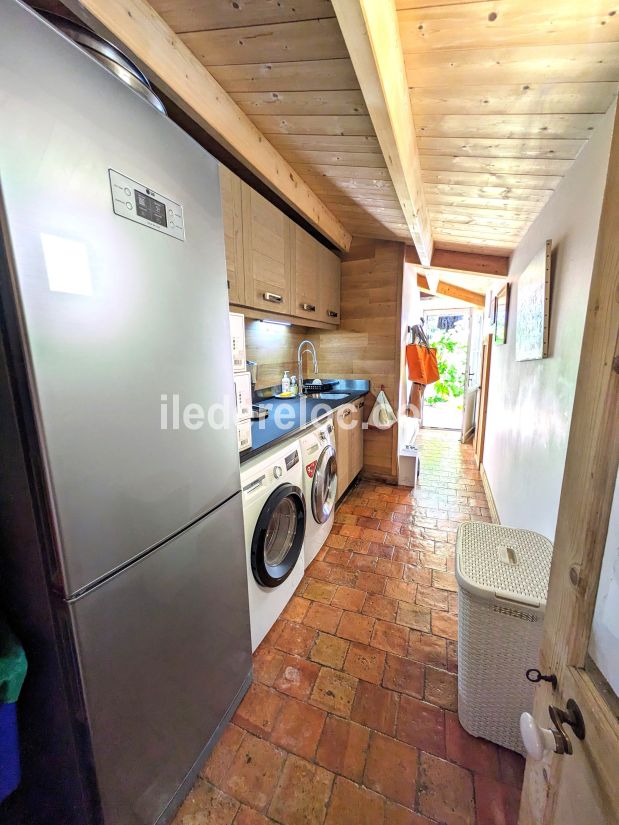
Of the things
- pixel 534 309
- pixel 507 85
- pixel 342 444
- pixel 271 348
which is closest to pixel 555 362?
pixel 534 309

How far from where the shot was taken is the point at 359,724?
1.21 m

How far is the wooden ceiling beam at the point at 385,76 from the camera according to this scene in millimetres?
781

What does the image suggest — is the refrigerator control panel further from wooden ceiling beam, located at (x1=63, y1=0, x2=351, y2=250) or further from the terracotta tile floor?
the terracotta tile floor

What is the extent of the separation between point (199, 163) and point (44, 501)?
985 mm

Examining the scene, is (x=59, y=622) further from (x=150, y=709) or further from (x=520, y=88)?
(x=520, y=88)

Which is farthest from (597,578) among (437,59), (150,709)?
(437,59)

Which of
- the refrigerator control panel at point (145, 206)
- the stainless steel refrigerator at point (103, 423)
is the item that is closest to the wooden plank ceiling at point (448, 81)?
the stainless steel refrigerator at point (103, 423)

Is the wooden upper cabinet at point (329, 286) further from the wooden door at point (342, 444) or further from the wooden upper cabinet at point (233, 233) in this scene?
the wooden upper cabinet at point (233, 233)

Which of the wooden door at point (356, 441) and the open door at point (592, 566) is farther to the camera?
the wooden door at point (356, 441)

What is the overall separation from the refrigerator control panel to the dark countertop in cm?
79

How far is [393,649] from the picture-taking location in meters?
1.51

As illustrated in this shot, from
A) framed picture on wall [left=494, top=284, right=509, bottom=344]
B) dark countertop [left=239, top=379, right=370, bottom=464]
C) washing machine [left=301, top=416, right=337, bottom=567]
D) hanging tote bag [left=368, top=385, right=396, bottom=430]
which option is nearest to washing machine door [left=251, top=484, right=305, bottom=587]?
washing machine [left=301, top=416, right=337, bottom=567]

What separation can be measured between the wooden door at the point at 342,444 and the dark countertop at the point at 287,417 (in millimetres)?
93

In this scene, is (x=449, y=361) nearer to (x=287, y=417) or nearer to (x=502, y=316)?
(x=502, y=316)
